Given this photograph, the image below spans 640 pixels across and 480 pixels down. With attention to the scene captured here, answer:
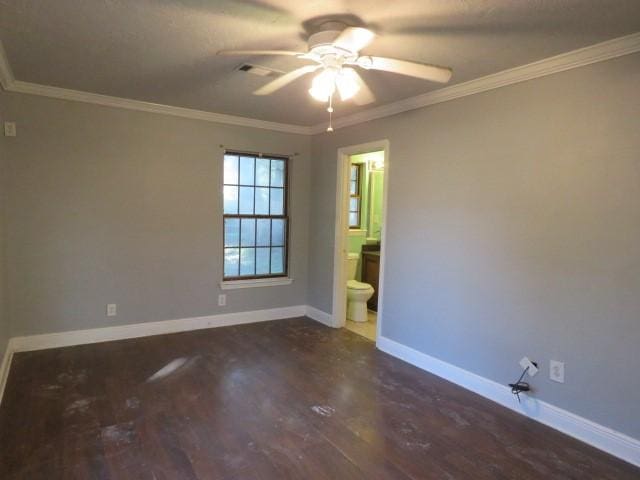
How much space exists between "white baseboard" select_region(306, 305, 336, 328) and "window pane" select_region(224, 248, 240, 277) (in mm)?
1034

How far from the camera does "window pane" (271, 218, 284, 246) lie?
4895mm

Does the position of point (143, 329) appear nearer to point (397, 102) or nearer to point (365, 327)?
point (365, 327)

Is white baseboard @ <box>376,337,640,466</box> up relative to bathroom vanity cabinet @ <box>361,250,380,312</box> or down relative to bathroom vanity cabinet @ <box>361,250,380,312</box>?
down

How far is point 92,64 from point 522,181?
10.2ft

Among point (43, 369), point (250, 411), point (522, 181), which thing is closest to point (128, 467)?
point (250, 411)

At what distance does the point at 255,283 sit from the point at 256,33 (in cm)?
301

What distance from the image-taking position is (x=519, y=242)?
2.79 meters

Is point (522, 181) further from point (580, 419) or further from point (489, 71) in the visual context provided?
point (580, 419)

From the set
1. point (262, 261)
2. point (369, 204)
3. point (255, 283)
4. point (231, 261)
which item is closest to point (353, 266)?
point (369, 204)

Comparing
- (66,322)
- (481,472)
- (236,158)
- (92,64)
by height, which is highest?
(92,64)

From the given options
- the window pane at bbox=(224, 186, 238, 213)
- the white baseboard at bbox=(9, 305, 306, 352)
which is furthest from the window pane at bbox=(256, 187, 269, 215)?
the white baseboard at bbox=(9, 305, 306, 352)

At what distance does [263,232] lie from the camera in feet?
15.8

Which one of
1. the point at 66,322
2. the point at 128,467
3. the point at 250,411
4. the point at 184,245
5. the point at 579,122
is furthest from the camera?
the point at 184,245

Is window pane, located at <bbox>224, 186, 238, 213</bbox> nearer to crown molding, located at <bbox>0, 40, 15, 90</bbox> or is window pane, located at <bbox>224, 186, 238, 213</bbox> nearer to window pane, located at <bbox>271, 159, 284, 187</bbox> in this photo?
window pane, located at <bbox>271, 159, 284, 187</bbox>
